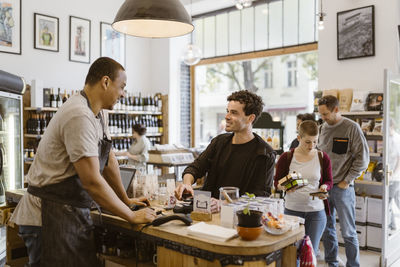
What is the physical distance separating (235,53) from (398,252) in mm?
4736

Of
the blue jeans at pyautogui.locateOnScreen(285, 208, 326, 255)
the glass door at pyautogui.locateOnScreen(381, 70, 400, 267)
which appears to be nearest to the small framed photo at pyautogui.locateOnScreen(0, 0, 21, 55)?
the blue jeans at pyautogui.locateOnScreen(285, 208, 326, 255)

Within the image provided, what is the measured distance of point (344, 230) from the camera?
3.94m

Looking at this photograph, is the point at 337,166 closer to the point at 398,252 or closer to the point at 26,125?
the point at 398,252

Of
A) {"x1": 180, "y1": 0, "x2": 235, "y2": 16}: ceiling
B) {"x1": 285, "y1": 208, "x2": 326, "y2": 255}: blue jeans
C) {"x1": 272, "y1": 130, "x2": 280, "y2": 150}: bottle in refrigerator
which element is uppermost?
{"x1": 180, "y1": 0, "x2": 235, "y2": 16}: ceiling

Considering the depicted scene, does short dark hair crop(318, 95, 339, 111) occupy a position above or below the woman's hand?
above

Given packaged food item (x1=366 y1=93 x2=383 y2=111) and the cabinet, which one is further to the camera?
the cabinet

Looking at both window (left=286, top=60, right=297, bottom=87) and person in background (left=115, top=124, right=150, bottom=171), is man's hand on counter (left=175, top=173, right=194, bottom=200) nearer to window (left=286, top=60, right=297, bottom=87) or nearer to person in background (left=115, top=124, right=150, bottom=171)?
person in background (left=115, top=124, right=150, bottom=171)

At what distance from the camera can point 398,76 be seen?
4547 millimetres

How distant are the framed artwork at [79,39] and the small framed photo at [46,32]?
0.95ft

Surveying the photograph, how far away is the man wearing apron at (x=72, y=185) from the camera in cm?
197

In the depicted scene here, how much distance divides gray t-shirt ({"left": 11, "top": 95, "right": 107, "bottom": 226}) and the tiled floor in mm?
3231

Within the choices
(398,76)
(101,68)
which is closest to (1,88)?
(101,68)

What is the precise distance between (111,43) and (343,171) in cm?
553

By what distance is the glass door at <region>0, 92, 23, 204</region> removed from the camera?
4621 millimetres
